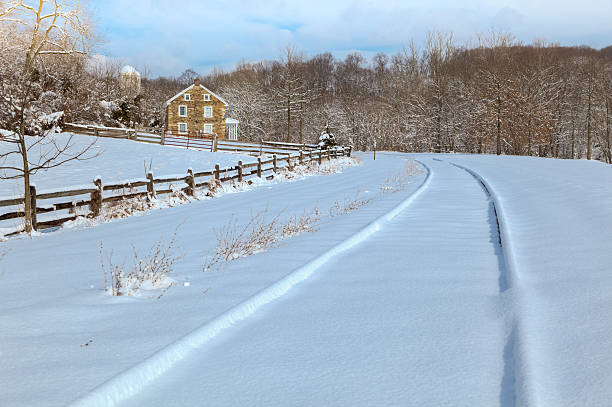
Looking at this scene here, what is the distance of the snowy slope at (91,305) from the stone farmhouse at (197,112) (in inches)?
1813

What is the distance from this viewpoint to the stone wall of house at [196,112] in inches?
2110

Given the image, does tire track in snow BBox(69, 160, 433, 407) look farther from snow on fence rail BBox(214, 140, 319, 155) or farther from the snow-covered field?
snow on fence rail BBox(214, 140, 319, 155)

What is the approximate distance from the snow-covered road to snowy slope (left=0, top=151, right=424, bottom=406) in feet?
1.41

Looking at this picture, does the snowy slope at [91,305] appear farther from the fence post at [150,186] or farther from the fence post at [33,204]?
the fence post at [150,186]

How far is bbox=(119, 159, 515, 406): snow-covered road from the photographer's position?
112 inches

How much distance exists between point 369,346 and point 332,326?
490 millimetres

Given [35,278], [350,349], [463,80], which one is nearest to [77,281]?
[35,278]

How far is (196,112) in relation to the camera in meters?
53.8

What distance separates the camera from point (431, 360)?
326cm

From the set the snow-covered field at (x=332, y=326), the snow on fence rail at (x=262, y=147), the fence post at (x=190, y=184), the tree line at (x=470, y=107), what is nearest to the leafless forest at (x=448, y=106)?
the tree line at (x=470, y=107)

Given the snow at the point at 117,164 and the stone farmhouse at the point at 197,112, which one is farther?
the stone farmhouse at the point at 197,112

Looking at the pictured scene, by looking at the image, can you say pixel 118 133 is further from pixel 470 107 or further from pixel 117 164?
pixel 470 107

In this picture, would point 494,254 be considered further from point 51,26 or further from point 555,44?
point 555,44

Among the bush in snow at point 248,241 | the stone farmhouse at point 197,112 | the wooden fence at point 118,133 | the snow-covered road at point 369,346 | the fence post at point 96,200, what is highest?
the stone farmhouse at point 197,112
